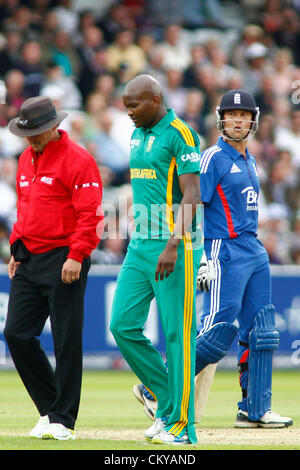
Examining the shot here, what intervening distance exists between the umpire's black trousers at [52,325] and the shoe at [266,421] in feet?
5.65

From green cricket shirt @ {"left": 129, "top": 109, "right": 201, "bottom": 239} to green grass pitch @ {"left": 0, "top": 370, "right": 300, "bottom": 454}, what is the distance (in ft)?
4.77

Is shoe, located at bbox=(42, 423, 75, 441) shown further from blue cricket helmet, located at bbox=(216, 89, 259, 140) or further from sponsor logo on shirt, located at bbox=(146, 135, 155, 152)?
blue cricket helmet, located at bbox=(216, 89, 259, 140)

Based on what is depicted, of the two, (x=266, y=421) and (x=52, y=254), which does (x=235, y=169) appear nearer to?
(x=52, y=254)

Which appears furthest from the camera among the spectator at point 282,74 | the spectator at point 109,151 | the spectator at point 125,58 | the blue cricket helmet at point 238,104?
the spectator at point 282,74

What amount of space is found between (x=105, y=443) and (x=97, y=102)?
32.7 feet

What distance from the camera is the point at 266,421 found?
26.2ft

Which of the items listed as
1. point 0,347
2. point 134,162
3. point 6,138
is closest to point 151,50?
point 6,138

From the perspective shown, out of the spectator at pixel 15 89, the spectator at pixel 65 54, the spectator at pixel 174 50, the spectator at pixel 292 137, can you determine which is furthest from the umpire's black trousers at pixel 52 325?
the spectator at pixel 174 50

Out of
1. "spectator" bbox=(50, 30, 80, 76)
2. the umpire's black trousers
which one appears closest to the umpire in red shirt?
the umpire's black trousers

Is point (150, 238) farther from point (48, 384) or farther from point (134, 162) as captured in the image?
point (48, 384)

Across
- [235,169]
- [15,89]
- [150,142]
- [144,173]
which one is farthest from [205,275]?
[15,89]

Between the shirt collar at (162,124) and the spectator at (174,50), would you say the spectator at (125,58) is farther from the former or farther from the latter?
the shirt collar at (162,124)

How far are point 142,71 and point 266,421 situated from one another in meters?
10.2

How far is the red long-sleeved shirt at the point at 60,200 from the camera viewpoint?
6.74m
